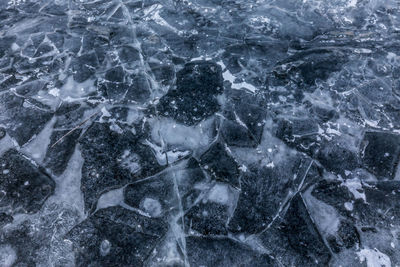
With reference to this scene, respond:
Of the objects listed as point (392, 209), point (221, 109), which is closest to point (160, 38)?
point (221, 109)

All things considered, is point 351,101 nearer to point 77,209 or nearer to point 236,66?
point 236,66

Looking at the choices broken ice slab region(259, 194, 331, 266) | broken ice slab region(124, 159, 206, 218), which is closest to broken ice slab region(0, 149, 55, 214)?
broken ice slab region(124, 159, 206, 218)

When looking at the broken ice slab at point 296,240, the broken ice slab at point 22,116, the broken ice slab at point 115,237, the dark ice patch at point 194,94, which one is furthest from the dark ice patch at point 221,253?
the broken ice slab at point 22,116

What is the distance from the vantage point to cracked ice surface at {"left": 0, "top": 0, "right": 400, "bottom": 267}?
2.16 metres

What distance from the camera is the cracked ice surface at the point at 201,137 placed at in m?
2.16

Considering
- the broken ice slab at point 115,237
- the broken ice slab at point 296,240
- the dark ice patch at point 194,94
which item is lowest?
the broken ice slab at point 115,237

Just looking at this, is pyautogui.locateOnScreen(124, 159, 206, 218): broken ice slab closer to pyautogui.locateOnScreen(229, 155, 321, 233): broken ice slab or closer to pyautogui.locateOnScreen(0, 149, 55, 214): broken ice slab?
pyautogui.locateOnScreen(229, 155, 321, 233): broken ice slab

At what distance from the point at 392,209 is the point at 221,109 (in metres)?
1.81

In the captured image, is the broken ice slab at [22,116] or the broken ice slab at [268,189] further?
the broken ice slab at [22,116]

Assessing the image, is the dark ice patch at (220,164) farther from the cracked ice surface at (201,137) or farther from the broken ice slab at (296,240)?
the broken ice slab at (296,240)

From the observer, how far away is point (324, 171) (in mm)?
2518

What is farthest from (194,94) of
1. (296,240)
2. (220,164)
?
(296,240)

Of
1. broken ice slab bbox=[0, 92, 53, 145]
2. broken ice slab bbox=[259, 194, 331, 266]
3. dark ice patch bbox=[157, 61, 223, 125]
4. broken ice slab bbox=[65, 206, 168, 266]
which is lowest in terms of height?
broken ice slab bbox=[65, 206, 168, 266]

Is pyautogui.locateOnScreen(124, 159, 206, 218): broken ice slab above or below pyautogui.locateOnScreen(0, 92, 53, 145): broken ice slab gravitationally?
below
